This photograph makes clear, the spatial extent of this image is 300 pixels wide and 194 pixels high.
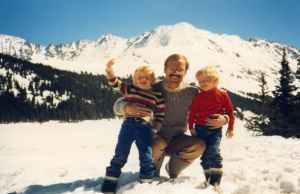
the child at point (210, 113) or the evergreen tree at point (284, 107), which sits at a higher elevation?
the evergreen tree at point (284, 107)

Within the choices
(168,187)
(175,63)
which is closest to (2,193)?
(168,187)

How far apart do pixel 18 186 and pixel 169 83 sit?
3.48 m

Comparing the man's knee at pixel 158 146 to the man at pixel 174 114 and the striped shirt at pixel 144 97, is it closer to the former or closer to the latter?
the man at pixel 174 114

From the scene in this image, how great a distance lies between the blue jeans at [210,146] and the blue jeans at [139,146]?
918 mm

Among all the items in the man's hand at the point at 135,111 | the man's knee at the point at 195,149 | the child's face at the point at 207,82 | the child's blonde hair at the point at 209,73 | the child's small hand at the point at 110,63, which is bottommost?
the man's knee at the point at 195,149

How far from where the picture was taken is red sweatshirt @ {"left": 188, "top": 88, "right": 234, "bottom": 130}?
822 centimetres

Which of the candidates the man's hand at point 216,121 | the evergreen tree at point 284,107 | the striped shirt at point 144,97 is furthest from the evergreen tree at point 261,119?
the striped shirt at point 144,97

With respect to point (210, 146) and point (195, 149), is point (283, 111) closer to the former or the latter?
point (210, 146)

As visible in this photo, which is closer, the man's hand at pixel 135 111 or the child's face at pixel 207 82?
the man's hand at pixel 135 111

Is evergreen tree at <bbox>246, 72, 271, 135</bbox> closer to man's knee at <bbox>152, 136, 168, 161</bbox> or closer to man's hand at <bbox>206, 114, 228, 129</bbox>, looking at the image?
man's hand at <bbox>206, 114, 228, 129</bbox>

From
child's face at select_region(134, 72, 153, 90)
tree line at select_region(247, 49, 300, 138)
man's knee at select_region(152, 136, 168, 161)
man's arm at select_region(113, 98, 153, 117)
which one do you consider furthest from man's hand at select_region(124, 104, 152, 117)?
tree line at select_region(247, 49, 300, 138)

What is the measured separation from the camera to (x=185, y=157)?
8312mm

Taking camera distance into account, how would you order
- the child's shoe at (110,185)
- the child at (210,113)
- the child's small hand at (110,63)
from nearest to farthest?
the child's shoe at (110,185), the child's small hand at (110,63), the child at (210,113)

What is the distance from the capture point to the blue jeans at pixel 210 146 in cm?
820
